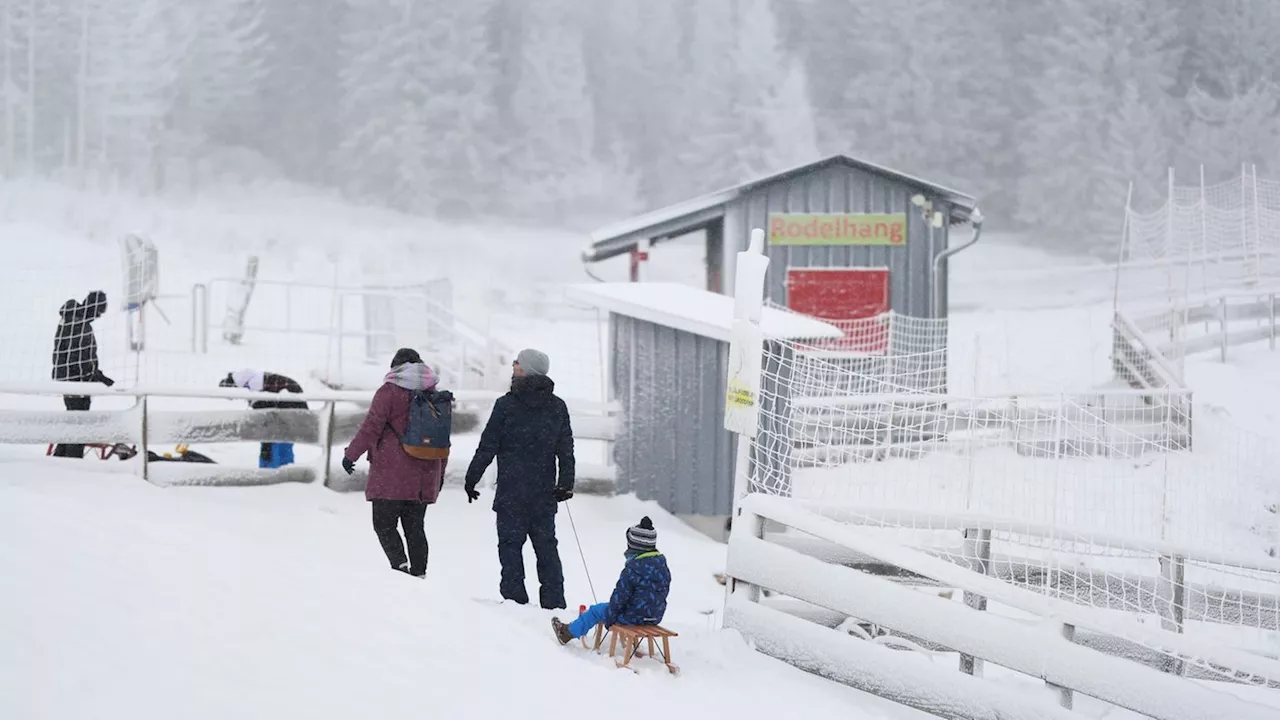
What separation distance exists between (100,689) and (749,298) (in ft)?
11.7

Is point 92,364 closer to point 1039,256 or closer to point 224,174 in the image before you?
point 1039,256

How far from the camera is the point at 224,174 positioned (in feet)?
175

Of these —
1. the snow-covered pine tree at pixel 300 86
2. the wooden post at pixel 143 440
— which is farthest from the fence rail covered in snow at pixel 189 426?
the snow-covered pine tree at pixel 300 86

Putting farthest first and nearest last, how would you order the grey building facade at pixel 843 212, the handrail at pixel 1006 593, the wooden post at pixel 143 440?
the grey building facade at pixel 843 212 → the wooden post at pixel 143 440 → the handrail at pixel 1006 593

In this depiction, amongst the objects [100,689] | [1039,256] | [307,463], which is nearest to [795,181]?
[307,463]

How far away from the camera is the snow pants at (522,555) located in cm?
641

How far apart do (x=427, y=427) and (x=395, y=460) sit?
237mm

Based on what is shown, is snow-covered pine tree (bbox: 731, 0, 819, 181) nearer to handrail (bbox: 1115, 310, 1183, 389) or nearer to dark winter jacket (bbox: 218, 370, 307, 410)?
handrail (bbox: 1115, 310, 1183, 389)

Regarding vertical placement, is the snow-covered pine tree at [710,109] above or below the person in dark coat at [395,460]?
above

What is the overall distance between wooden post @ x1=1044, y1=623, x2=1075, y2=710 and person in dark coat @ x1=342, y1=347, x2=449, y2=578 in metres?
3.10

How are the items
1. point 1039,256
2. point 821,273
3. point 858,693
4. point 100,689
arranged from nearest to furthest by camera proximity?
point 100,689
point 858,693
point 821,273
point 1039,256

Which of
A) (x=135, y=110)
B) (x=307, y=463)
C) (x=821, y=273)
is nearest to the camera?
(x=307, y=463)

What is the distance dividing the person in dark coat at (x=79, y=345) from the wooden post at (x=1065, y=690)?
7.69 meters

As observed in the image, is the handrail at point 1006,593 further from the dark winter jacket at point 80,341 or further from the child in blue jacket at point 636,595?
the dark winter jacket at point 80,341
